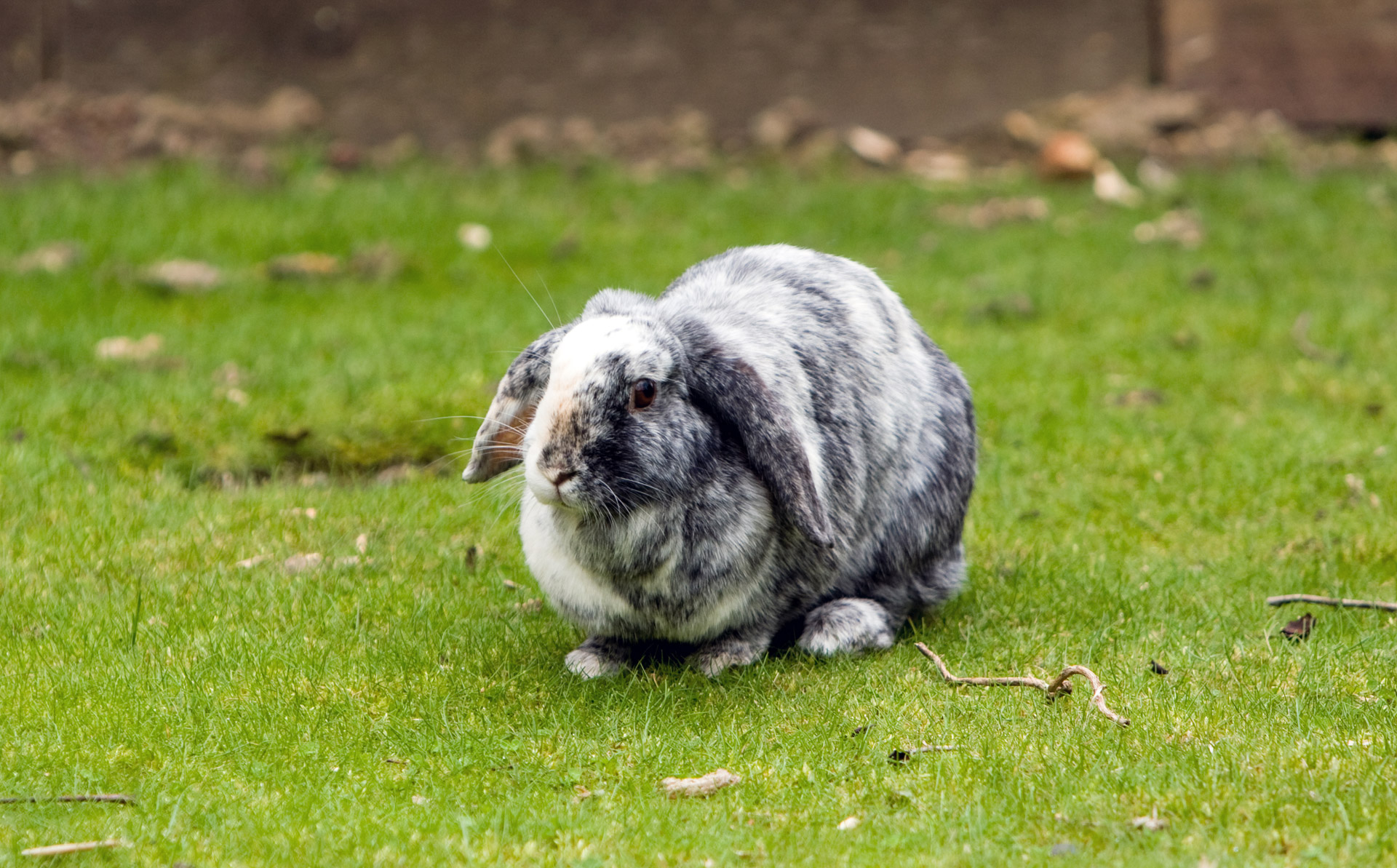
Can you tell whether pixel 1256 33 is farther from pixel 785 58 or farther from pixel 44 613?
pixel 44 613

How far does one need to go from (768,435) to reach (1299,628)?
185 cm

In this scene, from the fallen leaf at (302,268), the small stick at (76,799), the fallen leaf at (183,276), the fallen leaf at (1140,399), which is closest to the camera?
the small stick at (76,799)

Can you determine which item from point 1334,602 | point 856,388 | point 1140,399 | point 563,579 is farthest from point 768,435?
point 1140,399

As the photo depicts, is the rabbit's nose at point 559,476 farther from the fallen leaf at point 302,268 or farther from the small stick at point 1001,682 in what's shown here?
the fallen leaf at point 302,268

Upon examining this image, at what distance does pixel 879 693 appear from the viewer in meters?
3.86

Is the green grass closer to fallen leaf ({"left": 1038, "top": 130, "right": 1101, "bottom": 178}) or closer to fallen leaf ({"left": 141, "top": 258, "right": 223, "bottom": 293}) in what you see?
fallen leaf ({"left": 141, "top": 258, "right": 223, "bottom": 293})

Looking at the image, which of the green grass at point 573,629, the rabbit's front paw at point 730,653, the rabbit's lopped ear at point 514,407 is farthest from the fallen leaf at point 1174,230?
the rabbit's lopped ear at point 514,407

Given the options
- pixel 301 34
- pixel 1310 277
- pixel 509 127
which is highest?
pixel 301 34

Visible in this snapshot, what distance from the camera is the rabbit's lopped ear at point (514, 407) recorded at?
3.80m

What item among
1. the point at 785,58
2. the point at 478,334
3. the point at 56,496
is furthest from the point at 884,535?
the point at 785,58

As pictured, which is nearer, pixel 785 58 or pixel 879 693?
pixel 879 693

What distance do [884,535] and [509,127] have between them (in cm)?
679

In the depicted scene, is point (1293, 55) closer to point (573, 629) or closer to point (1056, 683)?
point (1056, 683)

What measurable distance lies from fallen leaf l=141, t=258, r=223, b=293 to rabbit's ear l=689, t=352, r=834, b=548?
501cm
